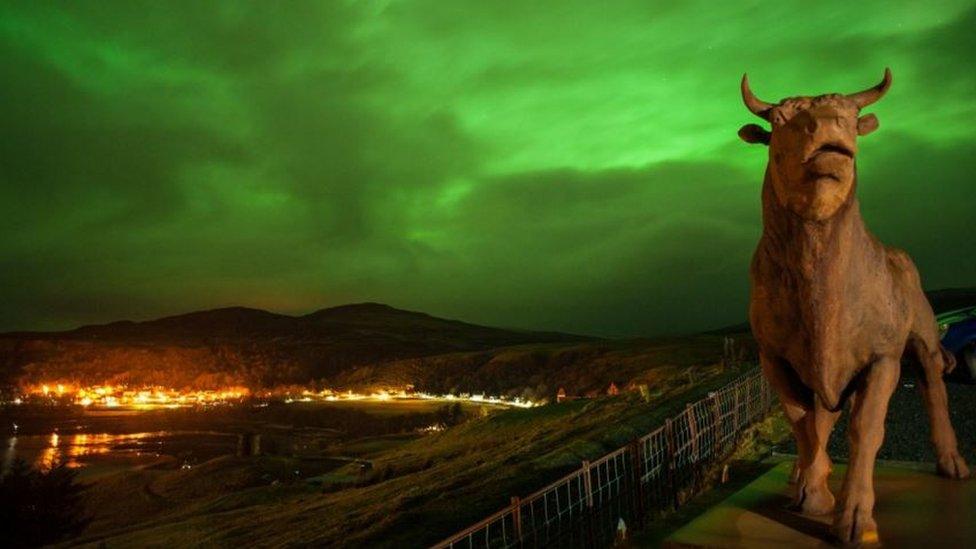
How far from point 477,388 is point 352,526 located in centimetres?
5409

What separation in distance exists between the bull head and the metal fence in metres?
3.35

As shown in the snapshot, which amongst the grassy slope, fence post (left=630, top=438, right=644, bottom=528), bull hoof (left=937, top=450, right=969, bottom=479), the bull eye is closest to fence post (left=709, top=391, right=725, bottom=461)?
the grassy slope

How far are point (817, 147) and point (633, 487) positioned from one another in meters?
5.32

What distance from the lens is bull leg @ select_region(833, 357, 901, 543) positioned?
17.3ft

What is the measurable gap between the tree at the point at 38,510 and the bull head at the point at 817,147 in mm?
22798

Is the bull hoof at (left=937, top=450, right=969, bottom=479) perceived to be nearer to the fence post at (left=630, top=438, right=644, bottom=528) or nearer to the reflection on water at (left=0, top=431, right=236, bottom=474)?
the fence post at (left=630, top=438, right=644, bottom=528)

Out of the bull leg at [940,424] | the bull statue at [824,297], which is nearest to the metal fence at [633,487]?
the bull statue at [824,297]

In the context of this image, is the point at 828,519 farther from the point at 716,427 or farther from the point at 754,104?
the point at 716,427

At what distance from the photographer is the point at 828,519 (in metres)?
5.91

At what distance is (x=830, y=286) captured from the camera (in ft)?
17.1

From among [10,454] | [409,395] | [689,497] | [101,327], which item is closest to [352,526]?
[689,497]

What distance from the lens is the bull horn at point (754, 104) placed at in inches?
207

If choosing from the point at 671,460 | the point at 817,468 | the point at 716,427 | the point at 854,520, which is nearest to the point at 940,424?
the point at 817,468

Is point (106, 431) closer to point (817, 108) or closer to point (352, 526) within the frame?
point (352, 526)
